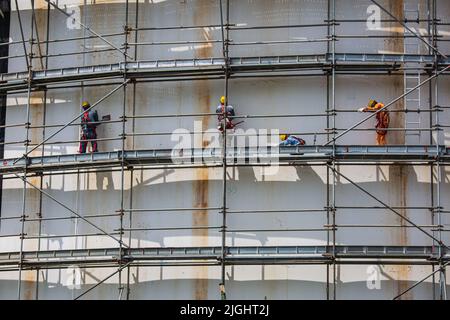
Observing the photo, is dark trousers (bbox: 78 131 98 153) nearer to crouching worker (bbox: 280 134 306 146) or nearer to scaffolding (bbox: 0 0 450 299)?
scaffolding (bbox: 0 0 450 299)

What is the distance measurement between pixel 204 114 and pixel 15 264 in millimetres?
4887

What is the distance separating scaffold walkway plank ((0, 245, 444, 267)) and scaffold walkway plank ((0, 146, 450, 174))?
5.69ft

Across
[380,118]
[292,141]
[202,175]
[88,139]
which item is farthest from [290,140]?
[88,139]

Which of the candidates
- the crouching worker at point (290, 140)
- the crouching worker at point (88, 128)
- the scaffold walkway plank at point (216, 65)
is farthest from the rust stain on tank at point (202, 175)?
the crouching worker at point (88, 128)

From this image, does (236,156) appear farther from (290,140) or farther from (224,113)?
(290,140)

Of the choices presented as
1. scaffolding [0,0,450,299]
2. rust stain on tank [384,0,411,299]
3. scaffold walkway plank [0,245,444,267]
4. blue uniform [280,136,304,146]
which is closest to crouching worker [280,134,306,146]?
blue uniform [280,136,304,146]

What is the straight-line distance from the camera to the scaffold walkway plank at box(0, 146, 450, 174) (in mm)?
23375

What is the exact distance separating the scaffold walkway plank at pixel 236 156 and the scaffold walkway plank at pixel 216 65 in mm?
1636

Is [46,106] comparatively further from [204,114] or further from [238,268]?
[238,268]

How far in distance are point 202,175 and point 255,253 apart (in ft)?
6.76

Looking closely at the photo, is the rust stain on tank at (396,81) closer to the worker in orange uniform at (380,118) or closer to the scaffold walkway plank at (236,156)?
the worker in orange uniform at (380,118)

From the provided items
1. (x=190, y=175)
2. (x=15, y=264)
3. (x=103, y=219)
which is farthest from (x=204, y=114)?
(x=15, y=264)

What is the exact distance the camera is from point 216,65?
23984 mm

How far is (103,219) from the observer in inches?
968
